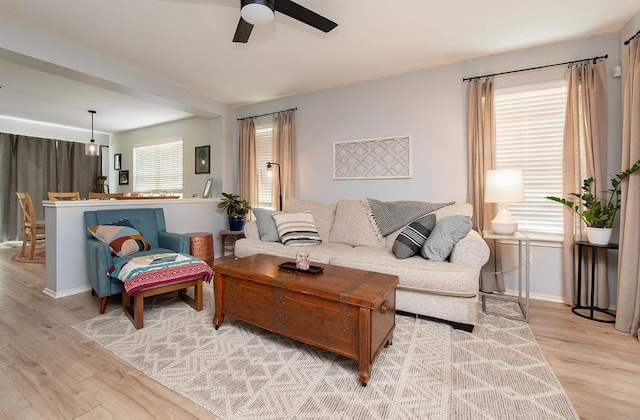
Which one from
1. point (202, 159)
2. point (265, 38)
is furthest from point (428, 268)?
point (202, 159)

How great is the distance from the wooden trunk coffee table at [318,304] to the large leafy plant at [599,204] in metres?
1.93

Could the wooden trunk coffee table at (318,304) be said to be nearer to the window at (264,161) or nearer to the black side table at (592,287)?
the black side table at (592,287)

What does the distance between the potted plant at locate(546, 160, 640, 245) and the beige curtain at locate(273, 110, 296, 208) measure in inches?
122

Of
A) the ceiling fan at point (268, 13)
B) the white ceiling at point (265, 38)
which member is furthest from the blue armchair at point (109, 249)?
the ceiling fan at point (268, 13)

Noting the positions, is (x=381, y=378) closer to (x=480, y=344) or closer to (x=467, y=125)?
(x=480, y=344)

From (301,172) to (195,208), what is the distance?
1.70 metres

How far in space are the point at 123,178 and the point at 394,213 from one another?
21.9ft

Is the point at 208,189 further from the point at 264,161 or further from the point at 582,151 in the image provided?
the point at 582,151

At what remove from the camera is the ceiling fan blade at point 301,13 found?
1.83m

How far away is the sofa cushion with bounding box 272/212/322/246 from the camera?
10.7 feet

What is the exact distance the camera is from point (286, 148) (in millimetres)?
4289

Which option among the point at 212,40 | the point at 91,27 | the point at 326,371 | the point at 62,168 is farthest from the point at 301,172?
the point at 62,168

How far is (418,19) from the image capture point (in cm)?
244

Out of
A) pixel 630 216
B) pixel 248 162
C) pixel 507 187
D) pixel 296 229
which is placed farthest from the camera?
pixel 248 162
